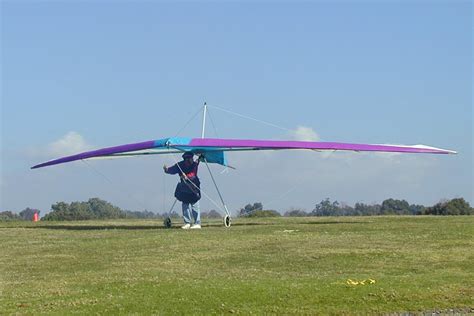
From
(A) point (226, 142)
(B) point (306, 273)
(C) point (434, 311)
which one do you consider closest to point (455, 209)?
(A) point (226, 142)

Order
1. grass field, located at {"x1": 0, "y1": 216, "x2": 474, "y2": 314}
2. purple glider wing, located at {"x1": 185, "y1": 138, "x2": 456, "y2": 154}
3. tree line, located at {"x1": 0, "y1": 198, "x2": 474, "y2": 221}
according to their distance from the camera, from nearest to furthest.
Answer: grass field, located at {"x1": 0, "y1": 216, "x2": 474, "y2": 314}, purple glider wing, located at {"x1": 185, "y1": 138, "x2": 456, "y2": 154}, tree line, located at {"x1": 0, "y1": 198, "x2": 474, "y2": 221}

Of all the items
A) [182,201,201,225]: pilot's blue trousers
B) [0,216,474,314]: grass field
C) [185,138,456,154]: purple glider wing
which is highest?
[185,138,456,154]: purple glider wing

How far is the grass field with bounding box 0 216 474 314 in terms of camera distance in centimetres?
1289

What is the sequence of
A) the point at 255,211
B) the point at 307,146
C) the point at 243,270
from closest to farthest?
the point at 243,270
the point at 307,146
the point at 255,211

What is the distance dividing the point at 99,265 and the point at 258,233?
6.59 meters

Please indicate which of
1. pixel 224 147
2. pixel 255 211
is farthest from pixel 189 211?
pixel 255 211

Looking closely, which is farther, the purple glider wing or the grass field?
the purple glider wing

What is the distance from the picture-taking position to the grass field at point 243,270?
12891 millimetres

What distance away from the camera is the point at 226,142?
25453 millimetres

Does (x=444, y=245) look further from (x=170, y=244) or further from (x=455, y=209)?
(x=455, y=209)

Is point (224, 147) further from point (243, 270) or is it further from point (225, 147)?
point (243, 270)

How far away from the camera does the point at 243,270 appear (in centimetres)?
1634

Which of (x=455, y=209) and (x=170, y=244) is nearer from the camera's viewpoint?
(x=170, y=244)

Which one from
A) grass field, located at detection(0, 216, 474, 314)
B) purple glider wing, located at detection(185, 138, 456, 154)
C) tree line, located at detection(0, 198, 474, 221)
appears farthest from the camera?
tree line, located at detection(0, 198, 474, 221)
